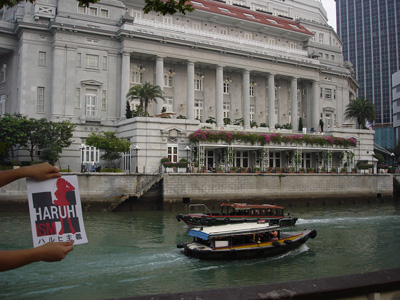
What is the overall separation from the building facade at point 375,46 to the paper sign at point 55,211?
175 metres

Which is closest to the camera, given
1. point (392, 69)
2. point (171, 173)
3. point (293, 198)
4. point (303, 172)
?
point (171, 173)

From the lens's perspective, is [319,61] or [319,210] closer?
[319,210]

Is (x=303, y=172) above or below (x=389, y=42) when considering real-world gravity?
below

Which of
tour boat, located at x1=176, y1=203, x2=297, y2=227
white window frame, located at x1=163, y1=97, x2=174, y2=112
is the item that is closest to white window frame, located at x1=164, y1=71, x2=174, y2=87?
white window frame, located at x1=163, y1=97, x2=174, y2=112

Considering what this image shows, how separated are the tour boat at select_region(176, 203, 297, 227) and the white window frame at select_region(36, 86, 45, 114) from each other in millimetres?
34555

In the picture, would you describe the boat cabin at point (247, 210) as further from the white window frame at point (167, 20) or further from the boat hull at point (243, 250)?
the white window frame at point (167, 20)

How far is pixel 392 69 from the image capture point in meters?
172

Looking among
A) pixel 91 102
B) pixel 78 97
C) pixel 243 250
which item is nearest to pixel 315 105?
pixel 91 102

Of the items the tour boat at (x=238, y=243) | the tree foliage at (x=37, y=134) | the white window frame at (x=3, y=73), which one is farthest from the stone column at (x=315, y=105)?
the tour boat at (x=238, y=243)

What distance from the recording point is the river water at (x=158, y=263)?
1873cm

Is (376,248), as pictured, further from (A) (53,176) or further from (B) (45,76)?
(B) (45,76)

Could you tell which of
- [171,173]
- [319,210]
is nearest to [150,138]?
[171,173]

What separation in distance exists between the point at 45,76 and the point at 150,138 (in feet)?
62.8

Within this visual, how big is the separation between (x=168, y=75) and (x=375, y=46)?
138m
